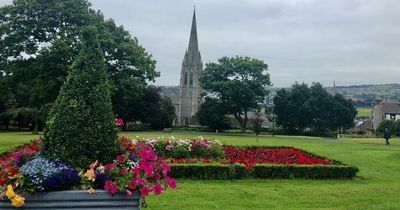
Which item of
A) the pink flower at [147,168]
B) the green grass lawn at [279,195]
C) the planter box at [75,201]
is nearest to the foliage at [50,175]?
the planter box at [75,201]

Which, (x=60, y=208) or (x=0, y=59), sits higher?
(x=0, y=59)

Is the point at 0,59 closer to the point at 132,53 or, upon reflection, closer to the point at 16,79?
the point at 16,79

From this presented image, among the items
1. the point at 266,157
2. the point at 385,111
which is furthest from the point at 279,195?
the point at 385,111

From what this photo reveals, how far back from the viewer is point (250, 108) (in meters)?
77.2

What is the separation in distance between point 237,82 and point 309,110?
14.0 meters

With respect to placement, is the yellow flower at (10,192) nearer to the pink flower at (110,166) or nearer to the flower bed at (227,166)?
the pink flower at (110,166)

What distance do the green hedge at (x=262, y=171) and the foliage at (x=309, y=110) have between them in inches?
2467

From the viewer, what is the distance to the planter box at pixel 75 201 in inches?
233

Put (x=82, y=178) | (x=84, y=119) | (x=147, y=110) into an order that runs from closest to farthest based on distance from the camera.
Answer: (x=82, y=178), (x=84, y=119), (x=147, y=110)

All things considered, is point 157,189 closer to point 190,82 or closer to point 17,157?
point 17,157

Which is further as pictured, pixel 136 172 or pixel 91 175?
pixel 136 172

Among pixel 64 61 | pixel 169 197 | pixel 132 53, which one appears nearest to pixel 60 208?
pixel 169 197

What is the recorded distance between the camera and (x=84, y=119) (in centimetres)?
682

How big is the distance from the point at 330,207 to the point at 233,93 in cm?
6444
